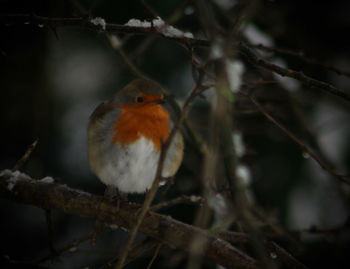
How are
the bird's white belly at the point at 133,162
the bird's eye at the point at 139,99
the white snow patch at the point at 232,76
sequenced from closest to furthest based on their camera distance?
1. the white snow patch at the point at 232,76
2. the bird's white belly at the point at 133,162
3. the bird's eye at the point at 139,99

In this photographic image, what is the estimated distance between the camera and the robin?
286 centimetres

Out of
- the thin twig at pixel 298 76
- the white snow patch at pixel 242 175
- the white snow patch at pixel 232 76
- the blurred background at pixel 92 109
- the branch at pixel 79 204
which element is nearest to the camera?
the white snow patch at pixel 242 175

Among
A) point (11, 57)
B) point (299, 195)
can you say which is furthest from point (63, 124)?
point (299, 195)

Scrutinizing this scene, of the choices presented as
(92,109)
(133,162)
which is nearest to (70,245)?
(133,162)

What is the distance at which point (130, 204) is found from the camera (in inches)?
109

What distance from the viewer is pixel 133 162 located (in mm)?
2840

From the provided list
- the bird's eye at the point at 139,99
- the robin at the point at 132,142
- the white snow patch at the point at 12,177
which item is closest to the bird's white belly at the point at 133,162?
the robin at the point at 132,142

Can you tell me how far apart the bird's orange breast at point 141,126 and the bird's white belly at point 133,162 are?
0.04 meters

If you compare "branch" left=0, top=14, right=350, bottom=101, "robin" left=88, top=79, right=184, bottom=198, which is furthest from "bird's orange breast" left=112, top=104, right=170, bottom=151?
"branch" left=0, top=14, right=350, bottom=101

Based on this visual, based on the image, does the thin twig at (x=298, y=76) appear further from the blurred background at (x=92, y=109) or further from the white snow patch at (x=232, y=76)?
the blurred background at (x=92, y=109)

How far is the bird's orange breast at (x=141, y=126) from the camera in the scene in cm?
289

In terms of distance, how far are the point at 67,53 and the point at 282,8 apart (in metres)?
2.48

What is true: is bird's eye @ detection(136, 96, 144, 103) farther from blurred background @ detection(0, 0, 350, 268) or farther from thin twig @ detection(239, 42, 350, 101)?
thin twig @ detection(239, 42, 350, 101)

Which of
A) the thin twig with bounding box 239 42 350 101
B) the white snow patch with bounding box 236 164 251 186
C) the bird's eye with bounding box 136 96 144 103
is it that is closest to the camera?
the white snow patch with bounding box 236 164 251 186
